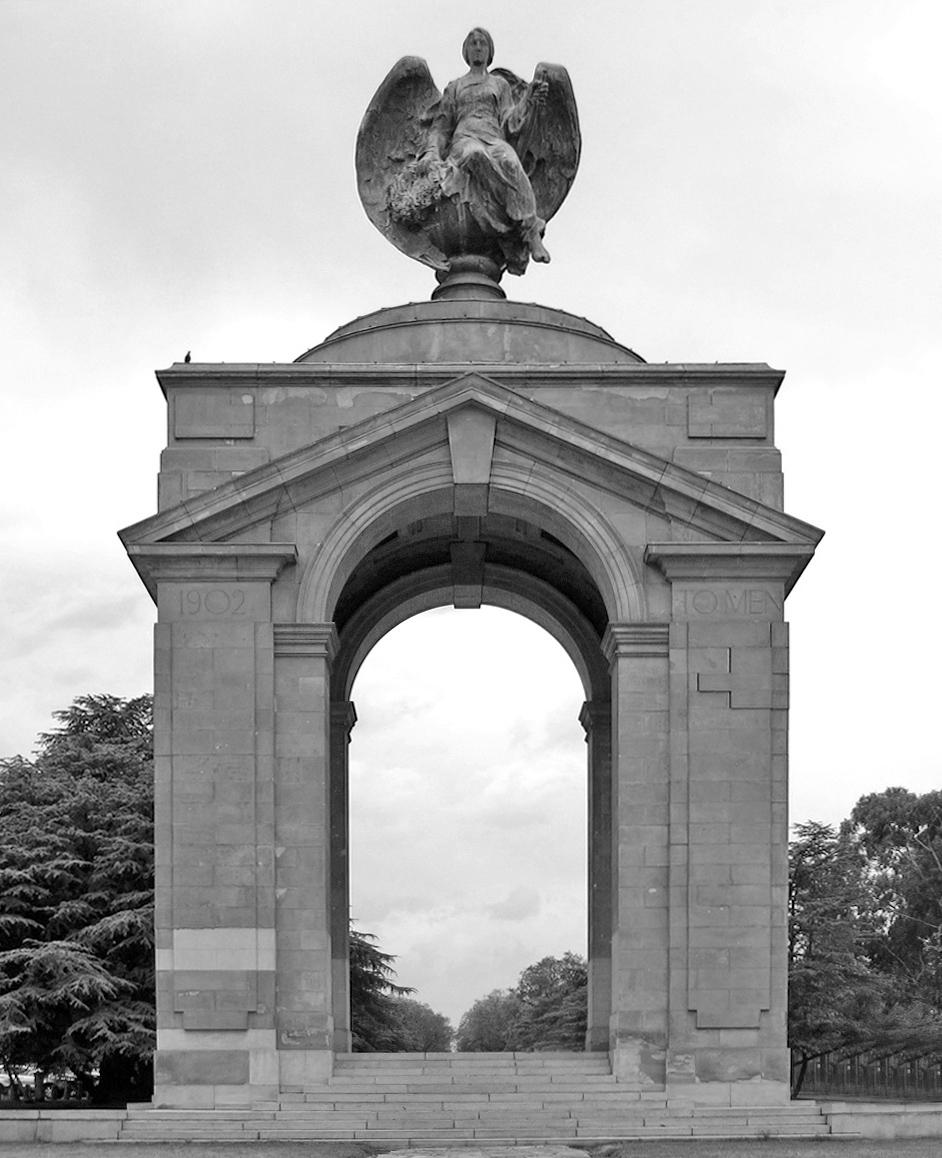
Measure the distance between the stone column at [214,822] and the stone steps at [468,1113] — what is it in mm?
1227

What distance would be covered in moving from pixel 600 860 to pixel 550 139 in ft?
51.1

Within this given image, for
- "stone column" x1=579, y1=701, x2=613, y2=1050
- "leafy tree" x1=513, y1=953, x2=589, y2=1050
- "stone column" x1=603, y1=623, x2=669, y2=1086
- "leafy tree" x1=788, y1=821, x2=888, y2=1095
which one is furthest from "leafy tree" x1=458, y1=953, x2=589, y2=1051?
"stone column" x1=603, y1=623, x2=669, y2=1086

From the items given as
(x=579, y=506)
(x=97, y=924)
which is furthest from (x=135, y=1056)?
(x=579, y=506)

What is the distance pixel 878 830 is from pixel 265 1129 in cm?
7639

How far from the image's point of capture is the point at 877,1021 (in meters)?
61.4

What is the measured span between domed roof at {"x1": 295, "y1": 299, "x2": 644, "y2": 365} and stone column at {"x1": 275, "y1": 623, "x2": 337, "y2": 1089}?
607 centimetres

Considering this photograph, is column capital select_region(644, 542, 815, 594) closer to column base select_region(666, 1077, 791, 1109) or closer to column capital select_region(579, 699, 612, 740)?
column capital select_region(579, 699, 612, 740)

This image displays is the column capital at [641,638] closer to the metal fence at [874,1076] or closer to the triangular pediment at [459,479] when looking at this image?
the triangular pediment at [459,479]

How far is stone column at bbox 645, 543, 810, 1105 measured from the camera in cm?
3281

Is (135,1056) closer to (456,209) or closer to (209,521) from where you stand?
(209,521)

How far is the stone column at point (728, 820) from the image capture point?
108 feet

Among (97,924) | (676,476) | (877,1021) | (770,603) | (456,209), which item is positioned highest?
(456,209)

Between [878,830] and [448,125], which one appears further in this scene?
[878,830]

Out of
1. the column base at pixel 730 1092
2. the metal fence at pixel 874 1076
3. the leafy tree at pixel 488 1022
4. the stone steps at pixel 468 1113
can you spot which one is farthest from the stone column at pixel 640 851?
the leafy tree at pixel 488 1022
